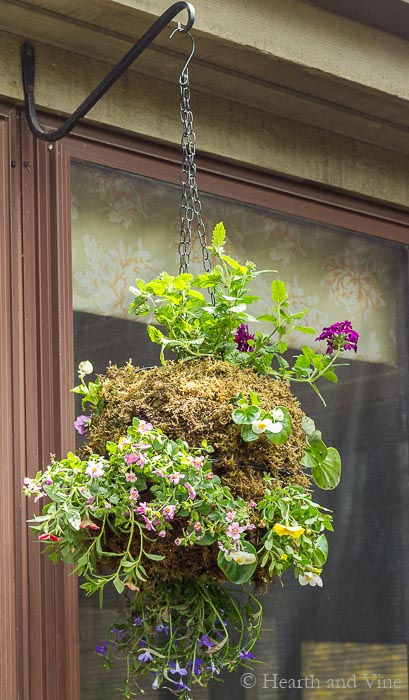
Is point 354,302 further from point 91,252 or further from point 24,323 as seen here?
point 24,323

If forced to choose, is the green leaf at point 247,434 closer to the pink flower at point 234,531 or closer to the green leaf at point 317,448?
the pink flower at point 234,531

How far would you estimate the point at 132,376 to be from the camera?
7.41 feet

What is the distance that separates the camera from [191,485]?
6.68ft

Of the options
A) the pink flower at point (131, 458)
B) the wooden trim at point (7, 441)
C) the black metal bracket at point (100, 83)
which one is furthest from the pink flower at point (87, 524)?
the black metal bracket at point (100, 83)

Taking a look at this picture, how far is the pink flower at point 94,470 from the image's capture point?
6.73ft

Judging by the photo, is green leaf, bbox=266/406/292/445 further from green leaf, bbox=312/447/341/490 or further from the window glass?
the window glass

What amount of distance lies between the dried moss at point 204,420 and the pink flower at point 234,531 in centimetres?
8

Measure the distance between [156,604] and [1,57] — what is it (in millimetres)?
1421

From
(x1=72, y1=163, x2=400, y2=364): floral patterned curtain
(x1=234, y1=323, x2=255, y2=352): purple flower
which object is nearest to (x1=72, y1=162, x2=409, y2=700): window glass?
(x1=72, y1=163, x2=400, y2=364): floral patterned curtain

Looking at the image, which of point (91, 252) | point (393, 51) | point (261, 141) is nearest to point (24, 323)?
point (91, 252)

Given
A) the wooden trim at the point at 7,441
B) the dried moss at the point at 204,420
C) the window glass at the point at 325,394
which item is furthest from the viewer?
the window glass at the point at 325,394

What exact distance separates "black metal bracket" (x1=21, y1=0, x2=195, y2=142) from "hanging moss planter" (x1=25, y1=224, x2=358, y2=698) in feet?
1.47

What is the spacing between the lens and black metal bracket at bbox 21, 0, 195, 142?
236 centimetres

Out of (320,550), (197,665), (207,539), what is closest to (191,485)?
(207,539)
